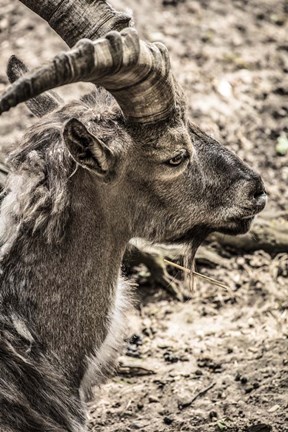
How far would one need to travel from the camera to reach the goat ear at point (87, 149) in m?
4.93

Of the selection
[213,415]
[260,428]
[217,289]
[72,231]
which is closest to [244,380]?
[213,415]

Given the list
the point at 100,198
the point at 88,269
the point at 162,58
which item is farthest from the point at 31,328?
the point at 162,58

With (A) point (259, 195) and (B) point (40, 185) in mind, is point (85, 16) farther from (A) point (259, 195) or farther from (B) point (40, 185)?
(A) point (259, 195)

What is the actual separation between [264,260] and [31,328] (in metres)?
3.78

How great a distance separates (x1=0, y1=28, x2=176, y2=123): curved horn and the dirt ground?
111 cm

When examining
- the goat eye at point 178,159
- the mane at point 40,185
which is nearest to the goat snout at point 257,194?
the goat eye at point 178,159

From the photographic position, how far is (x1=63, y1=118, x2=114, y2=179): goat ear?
493cm

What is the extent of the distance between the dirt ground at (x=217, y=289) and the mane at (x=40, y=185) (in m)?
0.45

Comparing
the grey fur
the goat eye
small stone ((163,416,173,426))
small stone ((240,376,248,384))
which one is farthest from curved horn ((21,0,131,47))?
small stone ((240,376,248,384))

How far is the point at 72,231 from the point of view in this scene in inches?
214

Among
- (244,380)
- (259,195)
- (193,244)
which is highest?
(259,195)

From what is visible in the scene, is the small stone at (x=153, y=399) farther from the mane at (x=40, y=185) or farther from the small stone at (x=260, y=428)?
the mane at (x=40, y=185)

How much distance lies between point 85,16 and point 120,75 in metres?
0.78

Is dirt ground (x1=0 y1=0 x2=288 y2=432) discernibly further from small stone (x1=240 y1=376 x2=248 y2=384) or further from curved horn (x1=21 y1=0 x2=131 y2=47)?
curved horn (x1=21 y1=0 x2=131 y2=47)
